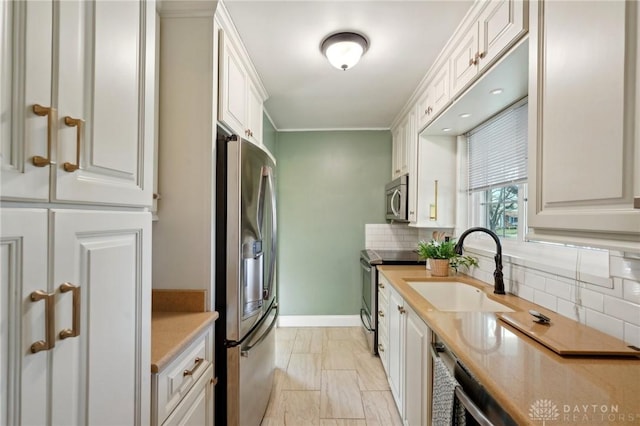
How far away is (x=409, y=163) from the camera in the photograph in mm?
2787

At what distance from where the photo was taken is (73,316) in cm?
57

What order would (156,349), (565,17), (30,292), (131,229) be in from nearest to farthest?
1. (30,292)
2. (131,229)
3. (565,17)
4. (156,349)

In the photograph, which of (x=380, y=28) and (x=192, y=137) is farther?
(x=380, y=28)

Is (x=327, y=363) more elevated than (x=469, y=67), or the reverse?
(x=469, y=67)

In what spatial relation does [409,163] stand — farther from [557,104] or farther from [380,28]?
[557,104]

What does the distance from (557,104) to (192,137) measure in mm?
1545

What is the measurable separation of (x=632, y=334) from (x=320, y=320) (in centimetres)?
294

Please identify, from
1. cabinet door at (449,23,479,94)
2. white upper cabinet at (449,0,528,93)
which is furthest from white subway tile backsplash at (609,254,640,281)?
cabinet door at (449,23,479,94)

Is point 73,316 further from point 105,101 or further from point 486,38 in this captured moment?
point 486,38

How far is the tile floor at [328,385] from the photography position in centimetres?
195

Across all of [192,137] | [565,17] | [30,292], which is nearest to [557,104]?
[565,17]

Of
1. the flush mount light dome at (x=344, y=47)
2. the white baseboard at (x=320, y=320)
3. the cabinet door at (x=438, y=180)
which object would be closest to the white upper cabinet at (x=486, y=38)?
the flush mount light dome at (x=344, y=47)

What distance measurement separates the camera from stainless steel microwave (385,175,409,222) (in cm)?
276

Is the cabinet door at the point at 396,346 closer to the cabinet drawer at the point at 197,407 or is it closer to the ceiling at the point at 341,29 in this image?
the cabinet drawer at the point at 197,407
